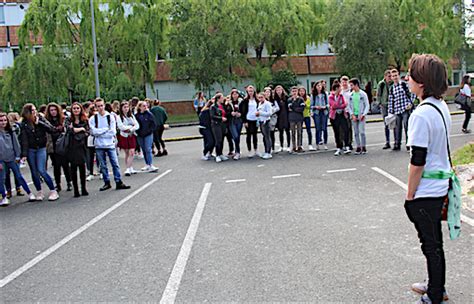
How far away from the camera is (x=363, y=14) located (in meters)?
35.3

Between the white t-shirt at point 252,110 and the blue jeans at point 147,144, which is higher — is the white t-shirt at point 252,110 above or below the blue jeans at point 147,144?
above

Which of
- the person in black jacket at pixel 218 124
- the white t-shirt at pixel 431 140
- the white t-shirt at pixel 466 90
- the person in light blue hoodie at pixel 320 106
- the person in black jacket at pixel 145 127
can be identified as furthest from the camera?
the white t-shirt at pixel 466 90

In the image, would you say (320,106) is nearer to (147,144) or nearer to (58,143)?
(147,144)

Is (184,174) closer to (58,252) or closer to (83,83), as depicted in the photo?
(58,252)

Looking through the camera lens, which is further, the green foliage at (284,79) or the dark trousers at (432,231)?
the green foliage at (284,79)

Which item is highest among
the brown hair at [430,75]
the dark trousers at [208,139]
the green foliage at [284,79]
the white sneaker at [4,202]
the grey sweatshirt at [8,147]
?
the green foliage at [284,79]

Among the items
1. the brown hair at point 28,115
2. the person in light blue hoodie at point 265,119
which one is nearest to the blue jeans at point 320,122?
the person in light blue hoodie at point 265,119

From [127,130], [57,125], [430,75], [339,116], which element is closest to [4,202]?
[57,125]

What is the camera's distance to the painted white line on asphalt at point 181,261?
5.18m

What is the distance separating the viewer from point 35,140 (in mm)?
10789

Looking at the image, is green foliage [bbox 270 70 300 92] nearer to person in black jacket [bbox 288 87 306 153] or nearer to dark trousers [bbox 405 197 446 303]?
person in black jacket [bbox 288 87 306 153]

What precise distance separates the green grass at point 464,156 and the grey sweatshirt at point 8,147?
846cm

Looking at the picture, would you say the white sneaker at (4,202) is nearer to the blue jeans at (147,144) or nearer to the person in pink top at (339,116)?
the blue jeans at (147,144)

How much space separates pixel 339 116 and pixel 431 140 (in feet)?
33.2
